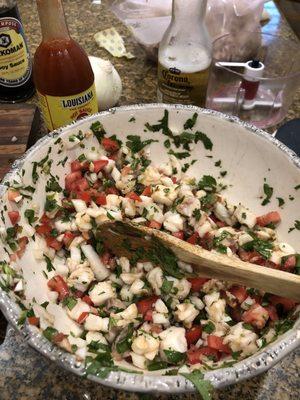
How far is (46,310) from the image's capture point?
0.71 m

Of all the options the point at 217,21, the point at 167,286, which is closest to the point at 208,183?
the point at 167,286

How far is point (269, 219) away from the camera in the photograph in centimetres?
87

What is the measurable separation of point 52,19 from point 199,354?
74cm

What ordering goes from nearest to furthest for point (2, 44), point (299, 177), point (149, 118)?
point (299, 177)
point (149, 118)
point (2, 44)

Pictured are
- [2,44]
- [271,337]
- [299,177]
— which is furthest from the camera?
[2,44]

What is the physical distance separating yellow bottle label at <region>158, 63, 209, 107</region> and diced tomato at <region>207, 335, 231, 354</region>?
2.07ft

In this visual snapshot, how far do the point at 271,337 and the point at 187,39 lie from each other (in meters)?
0.80

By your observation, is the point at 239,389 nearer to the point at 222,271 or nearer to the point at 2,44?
the point at 222,271

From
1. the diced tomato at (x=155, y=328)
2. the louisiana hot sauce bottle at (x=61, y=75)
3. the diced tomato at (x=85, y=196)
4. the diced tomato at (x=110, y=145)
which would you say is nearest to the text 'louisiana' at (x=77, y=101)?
the louisiana hot sauce bottle at (x=61, y=75)

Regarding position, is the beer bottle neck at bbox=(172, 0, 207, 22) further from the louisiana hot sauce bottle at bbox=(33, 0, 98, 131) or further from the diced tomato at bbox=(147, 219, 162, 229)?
the diced tomato at bbox=(147, 219, 162, 229)

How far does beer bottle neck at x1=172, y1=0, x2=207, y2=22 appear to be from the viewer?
102 centimetres

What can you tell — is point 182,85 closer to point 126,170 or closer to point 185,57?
point 185,57

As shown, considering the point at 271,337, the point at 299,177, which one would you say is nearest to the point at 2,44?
the point at 299,177

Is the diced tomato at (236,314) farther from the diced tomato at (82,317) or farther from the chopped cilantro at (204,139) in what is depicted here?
the chopped cilantro at (204,139)
